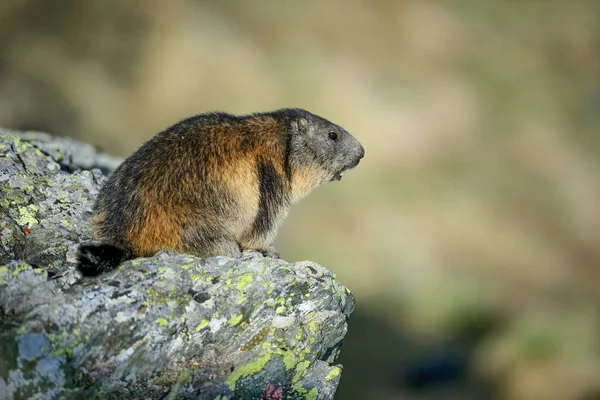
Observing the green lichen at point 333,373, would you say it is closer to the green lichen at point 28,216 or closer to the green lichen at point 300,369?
the green lichen at point 300,369

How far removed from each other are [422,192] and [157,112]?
33.4 ft

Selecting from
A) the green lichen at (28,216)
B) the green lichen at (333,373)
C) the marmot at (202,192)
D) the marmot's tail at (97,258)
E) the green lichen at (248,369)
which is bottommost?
the green lichen at (248,369)

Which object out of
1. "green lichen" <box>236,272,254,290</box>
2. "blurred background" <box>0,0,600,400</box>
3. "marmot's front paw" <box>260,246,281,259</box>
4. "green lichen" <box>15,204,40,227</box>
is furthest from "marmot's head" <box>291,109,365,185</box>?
"blurred background" <box>0,0,600,400</box>

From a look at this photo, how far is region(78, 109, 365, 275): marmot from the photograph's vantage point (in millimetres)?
7359

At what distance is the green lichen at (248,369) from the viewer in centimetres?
642

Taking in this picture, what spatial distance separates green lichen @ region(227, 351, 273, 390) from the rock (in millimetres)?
11

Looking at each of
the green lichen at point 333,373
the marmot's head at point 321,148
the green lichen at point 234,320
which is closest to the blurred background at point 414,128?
the marmot's head at point 321,148

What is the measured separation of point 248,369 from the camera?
6562mm

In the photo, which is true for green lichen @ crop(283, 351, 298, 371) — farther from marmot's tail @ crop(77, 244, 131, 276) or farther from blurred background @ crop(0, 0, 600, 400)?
blurred background @ crop(0, 0, 600, 400)

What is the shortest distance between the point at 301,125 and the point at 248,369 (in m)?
4.11

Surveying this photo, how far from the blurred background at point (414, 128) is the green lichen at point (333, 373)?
9127 millimetres

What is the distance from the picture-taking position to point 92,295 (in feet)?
20.4

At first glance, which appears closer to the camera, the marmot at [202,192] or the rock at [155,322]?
the rock at [155,322]

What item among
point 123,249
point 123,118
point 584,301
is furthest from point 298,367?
point 123,118
